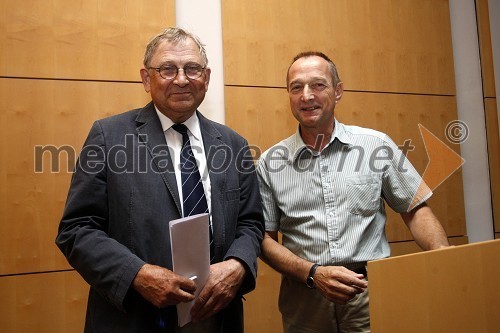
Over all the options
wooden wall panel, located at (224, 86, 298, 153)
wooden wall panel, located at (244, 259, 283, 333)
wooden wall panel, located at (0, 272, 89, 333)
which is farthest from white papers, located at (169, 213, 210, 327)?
wooden wall panel, located at (224, 86, 298, 153)

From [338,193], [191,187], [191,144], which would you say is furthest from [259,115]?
[191,187]

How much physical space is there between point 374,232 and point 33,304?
151 centimetres

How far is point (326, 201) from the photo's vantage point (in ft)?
5.68

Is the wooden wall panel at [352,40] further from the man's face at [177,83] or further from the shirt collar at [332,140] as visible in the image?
the man's face at [177,83]

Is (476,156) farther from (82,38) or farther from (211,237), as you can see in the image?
(82,38)

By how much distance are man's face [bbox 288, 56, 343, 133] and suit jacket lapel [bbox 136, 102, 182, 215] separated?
0.56m

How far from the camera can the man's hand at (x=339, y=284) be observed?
4.81 ft

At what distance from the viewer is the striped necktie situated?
145cm

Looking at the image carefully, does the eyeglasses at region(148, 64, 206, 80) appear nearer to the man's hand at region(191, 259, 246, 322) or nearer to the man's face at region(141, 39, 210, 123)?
the man's face at region(141, 39, 210, 123)

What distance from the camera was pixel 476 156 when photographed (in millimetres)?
3049

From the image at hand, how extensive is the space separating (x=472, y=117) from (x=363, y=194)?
1711mm

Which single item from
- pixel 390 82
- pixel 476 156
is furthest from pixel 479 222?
pixel 390 82

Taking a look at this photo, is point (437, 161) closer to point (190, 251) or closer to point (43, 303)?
point (190, 251)

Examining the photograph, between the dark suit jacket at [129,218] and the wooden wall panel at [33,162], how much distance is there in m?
0.81
